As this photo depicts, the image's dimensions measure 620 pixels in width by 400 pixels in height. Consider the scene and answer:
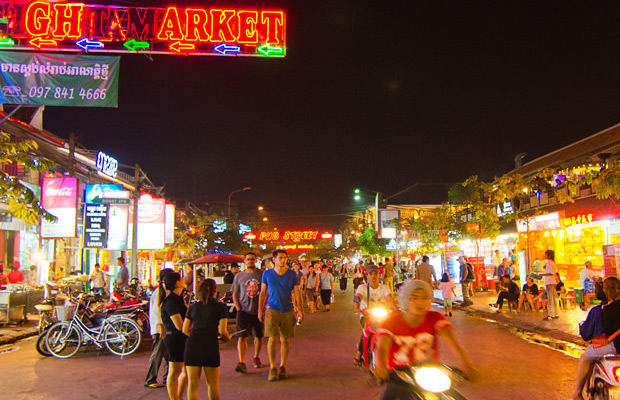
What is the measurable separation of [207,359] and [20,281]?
49.1 feet

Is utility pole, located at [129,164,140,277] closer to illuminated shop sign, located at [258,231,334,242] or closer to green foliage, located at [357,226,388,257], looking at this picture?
green foliage, located at [357,226,388,257]

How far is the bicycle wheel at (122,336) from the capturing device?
10297mm

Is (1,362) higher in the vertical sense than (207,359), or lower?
lower

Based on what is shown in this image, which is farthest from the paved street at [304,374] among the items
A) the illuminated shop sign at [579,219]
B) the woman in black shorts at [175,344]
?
the illuminated shop sign at [579,219]

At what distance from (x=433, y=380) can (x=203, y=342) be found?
2759 mm

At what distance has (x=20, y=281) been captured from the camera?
57.3 feet

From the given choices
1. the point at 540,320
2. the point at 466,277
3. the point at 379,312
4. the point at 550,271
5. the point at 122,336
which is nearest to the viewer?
the point at 379,312

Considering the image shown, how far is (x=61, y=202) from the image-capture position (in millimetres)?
17016

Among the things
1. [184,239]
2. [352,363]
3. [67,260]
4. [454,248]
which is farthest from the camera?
[184,239]

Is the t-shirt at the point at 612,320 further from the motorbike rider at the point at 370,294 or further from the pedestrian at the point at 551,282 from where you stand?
the pedestrian at the point at 551,282

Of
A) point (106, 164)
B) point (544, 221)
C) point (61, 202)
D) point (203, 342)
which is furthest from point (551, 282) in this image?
point (106, 164)

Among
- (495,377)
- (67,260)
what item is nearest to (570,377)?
(495,377)

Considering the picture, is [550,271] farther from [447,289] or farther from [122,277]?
[122,277]

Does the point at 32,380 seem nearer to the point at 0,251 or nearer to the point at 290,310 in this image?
the point at 290,310
